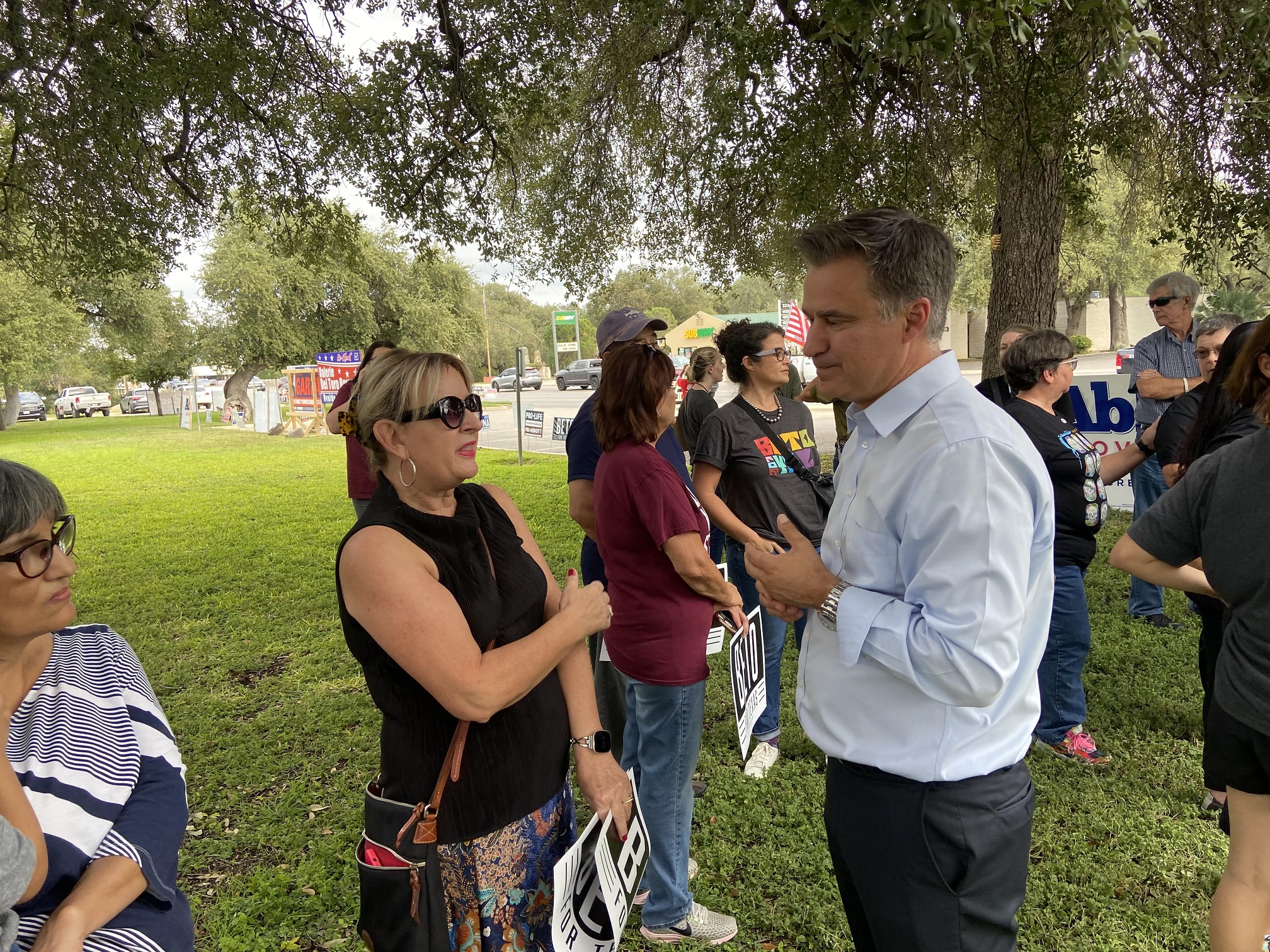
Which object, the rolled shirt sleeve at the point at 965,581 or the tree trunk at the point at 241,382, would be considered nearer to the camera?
the rolled shirt sleeve at the point at 965,581

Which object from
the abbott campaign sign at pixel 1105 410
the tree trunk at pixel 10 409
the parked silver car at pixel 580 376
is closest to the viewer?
the abbott campaign sign at pixel 1105 410

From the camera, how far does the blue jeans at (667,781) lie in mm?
2855

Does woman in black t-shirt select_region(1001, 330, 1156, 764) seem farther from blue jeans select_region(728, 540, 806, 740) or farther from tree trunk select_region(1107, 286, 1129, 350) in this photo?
tree trunk select_region(1107, 286, 1129, 350)

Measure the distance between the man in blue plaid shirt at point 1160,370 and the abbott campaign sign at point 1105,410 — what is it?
85.2 inches

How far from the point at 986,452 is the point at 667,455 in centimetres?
196

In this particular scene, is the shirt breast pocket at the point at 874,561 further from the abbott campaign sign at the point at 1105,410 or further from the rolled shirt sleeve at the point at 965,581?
the abbott campaign sign at the point at 1105,410

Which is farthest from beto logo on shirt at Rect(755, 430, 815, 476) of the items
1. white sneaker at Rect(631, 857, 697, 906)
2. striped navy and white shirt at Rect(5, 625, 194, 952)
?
striped navy and white shirt at Rect(5, 625, 194, 952)

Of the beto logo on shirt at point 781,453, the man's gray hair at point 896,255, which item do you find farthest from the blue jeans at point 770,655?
the man's gray hair at point 896,255

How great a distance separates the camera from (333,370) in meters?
22.8

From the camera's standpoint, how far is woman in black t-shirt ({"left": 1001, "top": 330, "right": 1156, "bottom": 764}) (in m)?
3.75

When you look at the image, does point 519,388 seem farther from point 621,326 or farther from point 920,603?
point 920,603

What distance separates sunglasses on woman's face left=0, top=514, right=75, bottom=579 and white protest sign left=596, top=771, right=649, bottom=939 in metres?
1.27

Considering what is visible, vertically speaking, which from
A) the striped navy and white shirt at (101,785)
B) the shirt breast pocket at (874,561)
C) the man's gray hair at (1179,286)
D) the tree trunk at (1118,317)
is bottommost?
the striped navy and white shirt at (101,785)

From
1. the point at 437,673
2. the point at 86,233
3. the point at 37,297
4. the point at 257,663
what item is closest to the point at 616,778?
the point at 437,673
